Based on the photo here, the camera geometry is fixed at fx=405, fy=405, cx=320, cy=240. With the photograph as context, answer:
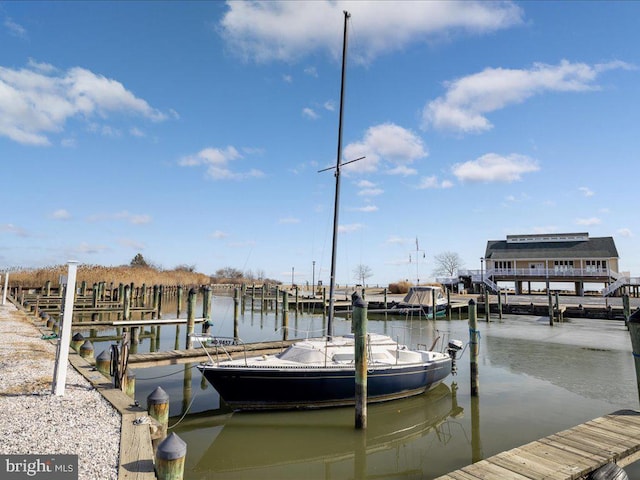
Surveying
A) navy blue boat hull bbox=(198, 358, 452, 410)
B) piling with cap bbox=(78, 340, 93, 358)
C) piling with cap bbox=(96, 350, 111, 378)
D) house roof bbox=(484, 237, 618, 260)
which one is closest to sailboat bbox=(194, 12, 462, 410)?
navy blue boat hull bbox=(198, 358, 452, 410)

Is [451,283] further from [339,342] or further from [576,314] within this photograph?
[339,342]

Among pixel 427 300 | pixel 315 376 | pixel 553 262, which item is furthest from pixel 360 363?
pixel 553 262

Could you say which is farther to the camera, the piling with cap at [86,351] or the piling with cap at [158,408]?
the piling with cap at [86,351]

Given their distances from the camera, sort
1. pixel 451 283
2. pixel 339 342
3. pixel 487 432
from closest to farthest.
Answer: pixel 487 432 < pixel 339 342 < pixel 451 283

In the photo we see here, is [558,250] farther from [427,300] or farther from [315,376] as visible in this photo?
[315,376]

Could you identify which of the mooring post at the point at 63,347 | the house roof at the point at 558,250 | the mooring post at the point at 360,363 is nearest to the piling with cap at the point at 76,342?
the mooring post at the point at 63,347

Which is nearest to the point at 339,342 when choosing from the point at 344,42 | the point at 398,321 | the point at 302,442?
the point at 302,442

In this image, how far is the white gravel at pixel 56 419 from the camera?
5.61 meters

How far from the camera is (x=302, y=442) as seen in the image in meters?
9.55

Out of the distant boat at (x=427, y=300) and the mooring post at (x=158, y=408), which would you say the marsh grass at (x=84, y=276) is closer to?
the distant boat at (x=427, y=300)

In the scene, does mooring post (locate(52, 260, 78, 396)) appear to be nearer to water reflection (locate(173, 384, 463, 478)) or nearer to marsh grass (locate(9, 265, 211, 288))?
water reflection (locate(173, 384, 463, 478))

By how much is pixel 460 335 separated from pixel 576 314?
17275 millimetres

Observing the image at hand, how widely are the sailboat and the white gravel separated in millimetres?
3345

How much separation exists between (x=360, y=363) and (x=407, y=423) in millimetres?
2574
